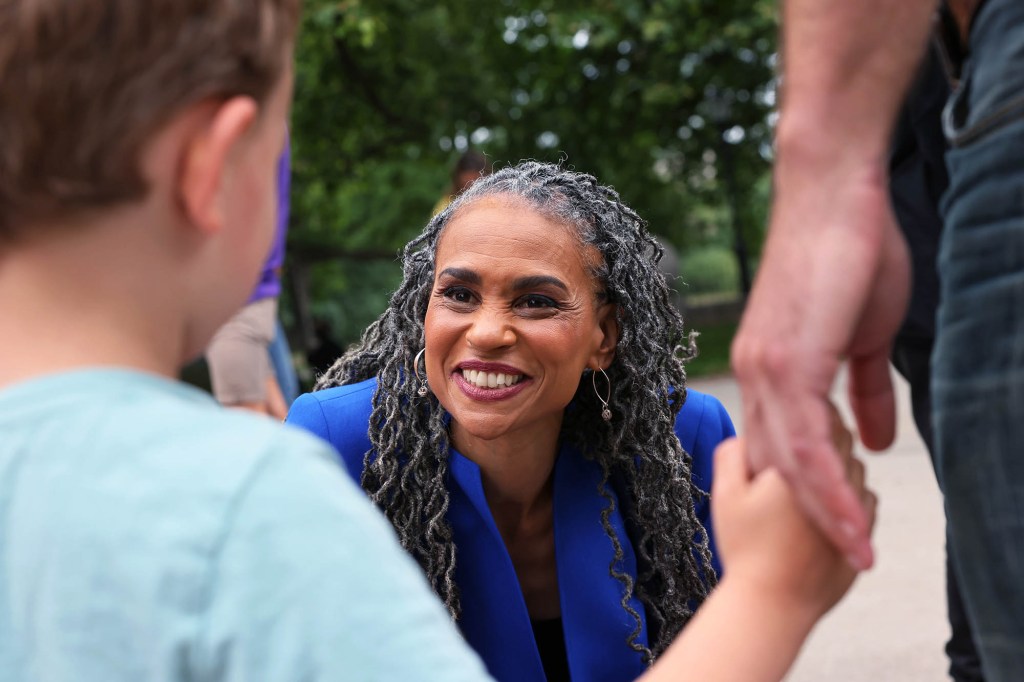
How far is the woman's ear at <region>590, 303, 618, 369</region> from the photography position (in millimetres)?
2992

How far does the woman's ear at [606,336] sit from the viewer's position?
9.82 feet

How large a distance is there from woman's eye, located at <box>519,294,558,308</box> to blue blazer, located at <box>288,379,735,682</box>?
37 cm

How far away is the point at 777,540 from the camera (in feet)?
4.83

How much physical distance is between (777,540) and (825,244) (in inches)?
13.5

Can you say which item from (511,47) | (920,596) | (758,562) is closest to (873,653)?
(920,596)

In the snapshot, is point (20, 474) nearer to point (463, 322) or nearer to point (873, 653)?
point (463, 322)

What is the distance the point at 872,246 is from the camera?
1.42 meters

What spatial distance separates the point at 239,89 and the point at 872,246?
0.71 m

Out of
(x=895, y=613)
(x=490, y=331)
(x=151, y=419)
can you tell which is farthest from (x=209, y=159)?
(x=895, y=613)

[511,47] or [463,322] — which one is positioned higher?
[463,322]

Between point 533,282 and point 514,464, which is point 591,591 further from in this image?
point 533,282

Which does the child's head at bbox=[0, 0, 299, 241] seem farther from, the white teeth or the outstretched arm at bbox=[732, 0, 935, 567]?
the white teeth

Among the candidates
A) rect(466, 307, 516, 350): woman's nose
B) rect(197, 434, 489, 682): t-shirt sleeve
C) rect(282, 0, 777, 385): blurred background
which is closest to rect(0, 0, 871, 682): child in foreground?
rect(197, 434, 489, 682): t-shirt sleeve

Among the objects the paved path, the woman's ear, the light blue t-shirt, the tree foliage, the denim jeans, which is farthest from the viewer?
the tree foliage
